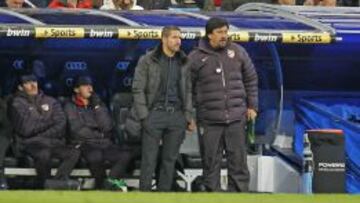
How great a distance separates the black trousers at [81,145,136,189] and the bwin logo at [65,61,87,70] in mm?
1431

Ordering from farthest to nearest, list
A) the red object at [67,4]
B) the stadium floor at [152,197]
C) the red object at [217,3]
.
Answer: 1. the red object at [217,3]
2. the red object at [67,4]
3. the stadium floor at [152,197]

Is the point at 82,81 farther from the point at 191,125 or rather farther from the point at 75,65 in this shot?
the point at 191,125

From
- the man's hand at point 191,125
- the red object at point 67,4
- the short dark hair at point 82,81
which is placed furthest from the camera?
the red object at point 67,4

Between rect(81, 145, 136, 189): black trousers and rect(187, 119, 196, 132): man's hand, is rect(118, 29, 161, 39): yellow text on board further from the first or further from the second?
rect(81, 145, 136, 189): black trousers

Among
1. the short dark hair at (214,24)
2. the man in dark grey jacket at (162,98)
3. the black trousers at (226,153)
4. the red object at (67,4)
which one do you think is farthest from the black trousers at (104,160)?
the red object at (67,4)

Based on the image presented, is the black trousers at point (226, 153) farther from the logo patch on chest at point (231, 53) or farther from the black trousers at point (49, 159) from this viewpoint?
the black trousers at point (49, 159)

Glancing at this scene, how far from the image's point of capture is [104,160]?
12289 millimetres

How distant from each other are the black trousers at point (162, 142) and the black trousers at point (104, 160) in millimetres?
488

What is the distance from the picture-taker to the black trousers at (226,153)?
11680 millimetres

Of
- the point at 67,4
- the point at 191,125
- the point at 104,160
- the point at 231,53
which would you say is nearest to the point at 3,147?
the point at 104,160

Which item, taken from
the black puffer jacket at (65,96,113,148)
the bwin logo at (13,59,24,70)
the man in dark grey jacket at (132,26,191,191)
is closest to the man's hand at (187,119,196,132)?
the man in dark grey jacket at (132,26,191,191)

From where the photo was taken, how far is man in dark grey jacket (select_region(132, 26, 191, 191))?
1164 centimetres

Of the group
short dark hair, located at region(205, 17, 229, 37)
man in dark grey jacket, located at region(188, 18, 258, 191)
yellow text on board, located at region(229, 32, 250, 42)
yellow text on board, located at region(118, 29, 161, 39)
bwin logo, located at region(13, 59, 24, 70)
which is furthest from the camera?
bwin logo, located at region(13, 59, 24, 70)

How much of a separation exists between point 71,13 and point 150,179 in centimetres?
235
